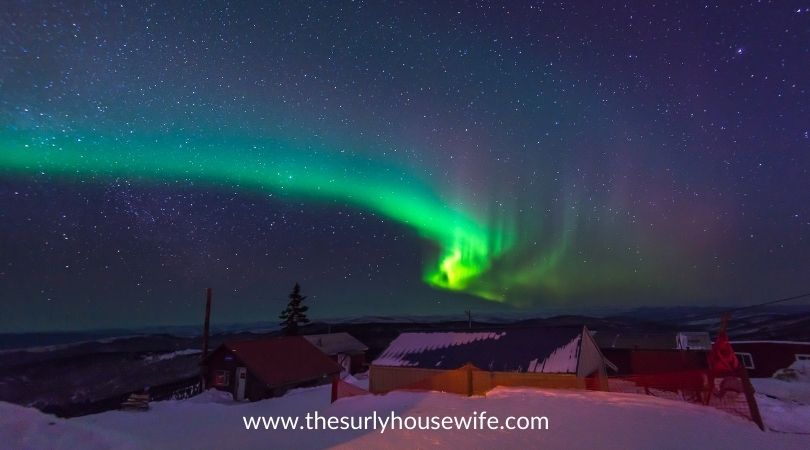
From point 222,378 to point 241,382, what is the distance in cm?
196

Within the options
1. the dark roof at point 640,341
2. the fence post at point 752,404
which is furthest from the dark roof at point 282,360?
the fence post at point 752,404

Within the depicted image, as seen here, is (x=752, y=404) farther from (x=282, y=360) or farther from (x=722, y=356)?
(x=282, y=360)

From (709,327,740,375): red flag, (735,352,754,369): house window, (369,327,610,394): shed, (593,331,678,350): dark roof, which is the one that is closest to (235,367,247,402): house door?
(369,327,610,394): shed

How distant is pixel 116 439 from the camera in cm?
1281

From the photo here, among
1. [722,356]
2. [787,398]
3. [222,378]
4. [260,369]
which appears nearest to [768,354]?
[787,398]

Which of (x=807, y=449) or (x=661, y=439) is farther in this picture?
(x=661, y=439)

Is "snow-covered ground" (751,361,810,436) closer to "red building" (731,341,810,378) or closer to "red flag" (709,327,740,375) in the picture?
"red building" (731,341,810,378)

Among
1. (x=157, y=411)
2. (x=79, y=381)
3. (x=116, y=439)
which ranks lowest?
(x=79, y=381)

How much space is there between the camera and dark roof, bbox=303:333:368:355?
47375 mm

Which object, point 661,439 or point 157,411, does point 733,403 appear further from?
point 157,411

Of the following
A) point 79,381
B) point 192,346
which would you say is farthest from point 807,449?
point 192,346

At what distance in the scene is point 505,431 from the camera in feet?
33.3

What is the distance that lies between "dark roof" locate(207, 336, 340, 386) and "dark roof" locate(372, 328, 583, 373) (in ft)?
26.8

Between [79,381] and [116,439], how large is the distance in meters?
76.9
